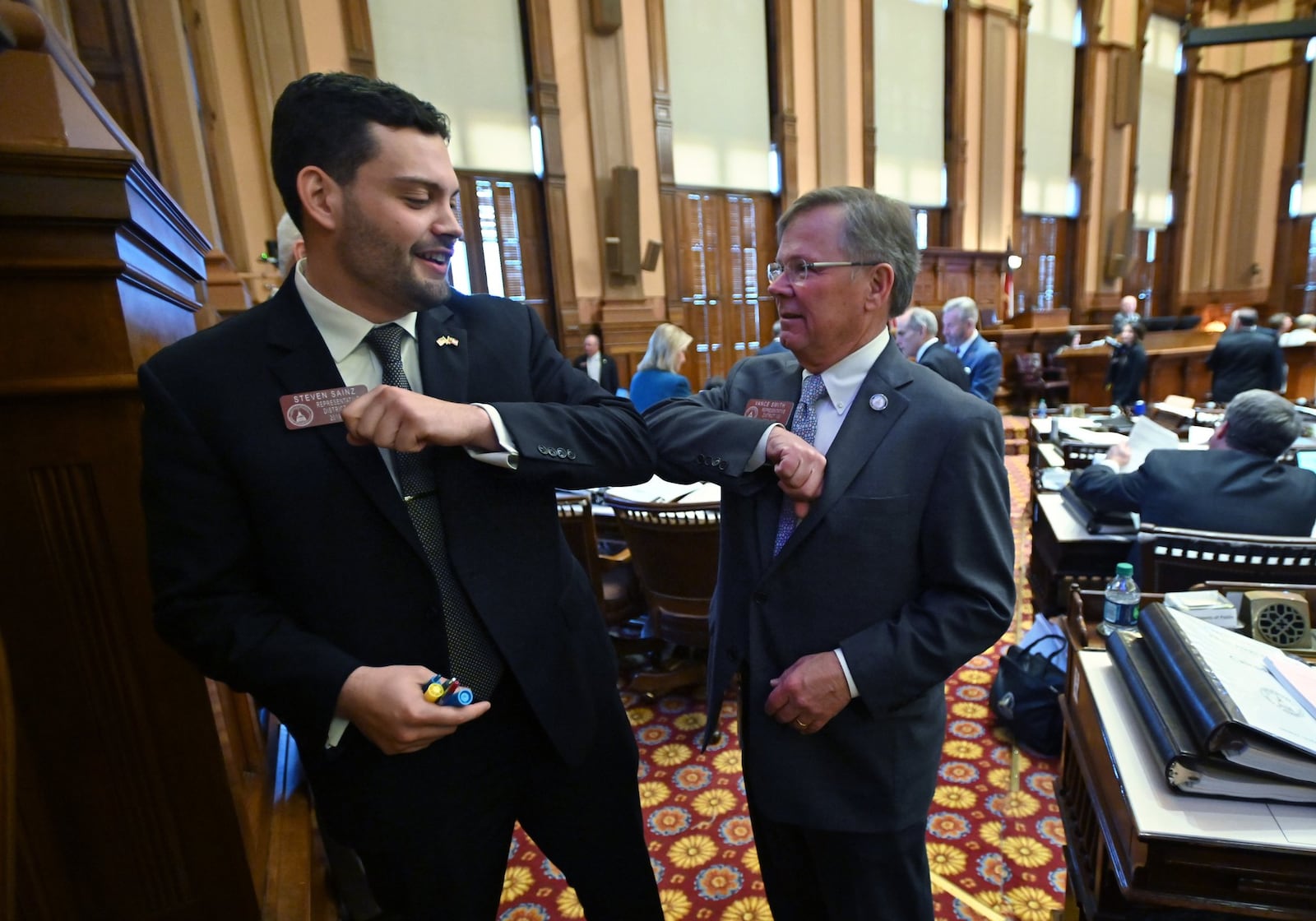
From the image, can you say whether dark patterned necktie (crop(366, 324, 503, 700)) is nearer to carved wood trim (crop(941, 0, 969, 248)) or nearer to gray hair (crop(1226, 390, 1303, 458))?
gray hair (crop(1226, 390, 1303, 458))

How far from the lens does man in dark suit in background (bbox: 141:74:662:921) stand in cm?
84

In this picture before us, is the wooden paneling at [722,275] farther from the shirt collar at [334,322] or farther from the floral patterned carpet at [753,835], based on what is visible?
the shirt collar at [334,322]

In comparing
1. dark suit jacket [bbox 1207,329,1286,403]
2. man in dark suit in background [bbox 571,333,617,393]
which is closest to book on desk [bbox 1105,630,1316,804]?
man in dark suit in background [bbox 571,333,617,393]

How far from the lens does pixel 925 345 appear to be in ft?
13.0

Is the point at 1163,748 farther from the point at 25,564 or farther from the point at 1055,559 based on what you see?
the point at 1055,559

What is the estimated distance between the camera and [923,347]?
3973mm

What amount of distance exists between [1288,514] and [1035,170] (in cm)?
1106

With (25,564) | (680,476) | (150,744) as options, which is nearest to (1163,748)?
(680,476)

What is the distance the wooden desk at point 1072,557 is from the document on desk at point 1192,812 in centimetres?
163

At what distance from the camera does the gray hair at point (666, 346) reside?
3.85 metres

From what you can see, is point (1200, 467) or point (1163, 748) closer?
point (1163, 748)

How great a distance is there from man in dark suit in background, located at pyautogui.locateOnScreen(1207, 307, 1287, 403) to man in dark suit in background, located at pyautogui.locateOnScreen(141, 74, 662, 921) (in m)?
7.36

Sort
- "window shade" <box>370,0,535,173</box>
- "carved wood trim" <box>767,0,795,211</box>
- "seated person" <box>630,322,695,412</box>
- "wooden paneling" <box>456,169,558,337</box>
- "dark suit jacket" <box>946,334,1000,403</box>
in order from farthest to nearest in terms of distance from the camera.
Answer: "carved wood trim" <box>767,0,795,211</box>
"wooden paneling" <box>456,169,558,337</box>
"window shade" <box>370,0,535,173</box>
"dark suit jacket" <box>946,334,1000,403</box>
"seated person" <box>630,322,695,412</box>

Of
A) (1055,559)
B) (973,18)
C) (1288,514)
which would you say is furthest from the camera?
(973,18)
